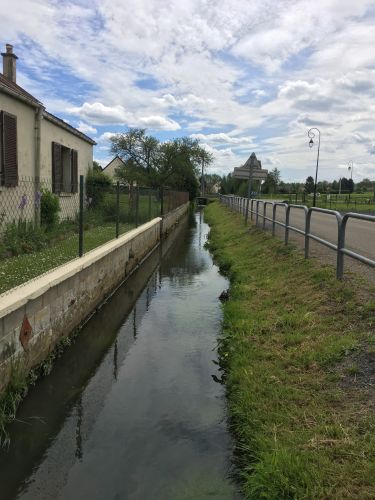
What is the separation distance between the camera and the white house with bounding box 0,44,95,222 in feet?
31.3

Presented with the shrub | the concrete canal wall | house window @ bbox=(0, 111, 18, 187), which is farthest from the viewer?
the shrub

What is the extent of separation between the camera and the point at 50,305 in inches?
208

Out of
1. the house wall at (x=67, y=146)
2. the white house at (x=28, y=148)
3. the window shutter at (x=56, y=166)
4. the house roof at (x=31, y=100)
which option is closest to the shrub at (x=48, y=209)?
the white house at (x=28, y=148)

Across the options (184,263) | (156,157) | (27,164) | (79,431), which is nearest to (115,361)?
(79,431)

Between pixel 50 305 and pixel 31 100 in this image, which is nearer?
pixel 50 305

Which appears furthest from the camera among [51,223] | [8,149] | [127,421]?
[51,223]

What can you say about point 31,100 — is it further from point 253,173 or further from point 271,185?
point 271,185

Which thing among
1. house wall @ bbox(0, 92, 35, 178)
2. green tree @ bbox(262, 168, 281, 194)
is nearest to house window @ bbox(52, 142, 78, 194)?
house wall @ bbox(0, 92, 35, 178)

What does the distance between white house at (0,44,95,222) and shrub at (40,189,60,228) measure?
1.00 ft

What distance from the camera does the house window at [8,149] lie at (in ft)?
30.9

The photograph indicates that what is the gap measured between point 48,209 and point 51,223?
36 centimetres

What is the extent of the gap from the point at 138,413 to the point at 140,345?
197 cm

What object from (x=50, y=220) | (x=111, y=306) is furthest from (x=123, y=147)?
(x=111, y=306)

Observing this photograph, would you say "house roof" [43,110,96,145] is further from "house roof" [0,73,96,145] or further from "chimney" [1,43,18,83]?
"chimney" [1,43,18,83]
